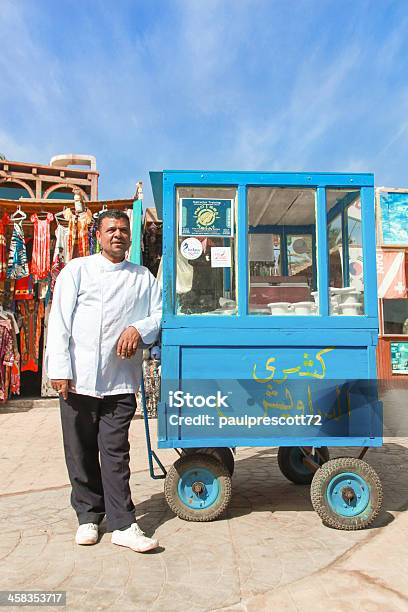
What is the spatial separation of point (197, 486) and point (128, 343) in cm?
102

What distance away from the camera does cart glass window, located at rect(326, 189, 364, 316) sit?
320 centimetres

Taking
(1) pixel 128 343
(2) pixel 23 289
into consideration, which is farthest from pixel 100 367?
(2) pixel 23 289

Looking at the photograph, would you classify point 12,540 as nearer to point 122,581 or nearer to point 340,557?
point 122,581

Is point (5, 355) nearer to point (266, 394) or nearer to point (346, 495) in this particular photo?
point (266, 394)

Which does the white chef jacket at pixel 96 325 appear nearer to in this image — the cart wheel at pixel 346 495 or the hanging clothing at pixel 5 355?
the cart wheel at pixel 346 495

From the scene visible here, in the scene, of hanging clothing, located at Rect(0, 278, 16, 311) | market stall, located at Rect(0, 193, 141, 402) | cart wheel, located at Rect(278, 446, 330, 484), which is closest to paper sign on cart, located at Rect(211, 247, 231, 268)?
cart wheel, located at Rect(278, 446, 330, 484)

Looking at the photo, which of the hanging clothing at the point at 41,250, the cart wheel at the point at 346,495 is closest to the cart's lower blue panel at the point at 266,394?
the cart wheel at the point at 346,495

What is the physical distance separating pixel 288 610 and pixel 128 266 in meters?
2.02

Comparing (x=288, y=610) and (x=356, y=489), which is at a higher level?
(x=356, y=489)

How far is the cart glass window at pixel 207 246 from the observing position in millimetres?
3217

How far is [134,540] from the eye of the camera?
277cm

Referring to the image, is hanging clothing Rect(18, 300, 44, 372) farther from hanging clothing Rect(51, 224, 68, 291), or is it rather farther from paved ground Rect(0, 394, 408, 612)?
paved ground Rect(0, 394, 408, 612)

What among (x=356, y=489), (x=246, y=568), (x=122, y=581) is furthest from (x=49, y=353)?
(x=356, y=489)

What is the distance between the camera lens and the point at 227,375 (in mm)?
3096
